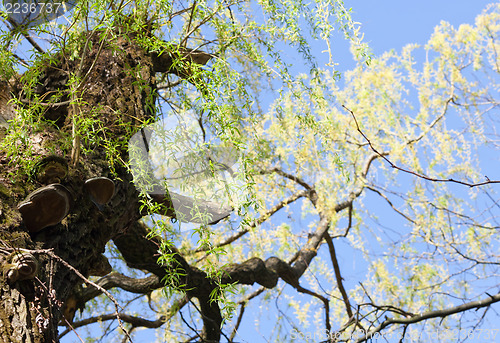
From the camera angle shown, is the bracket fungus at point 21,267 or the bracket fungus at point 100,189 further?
the bracket fungus at point 100,189

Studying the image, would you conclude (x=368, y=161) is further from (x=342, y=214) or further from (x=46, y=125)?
(x=46, y=125)

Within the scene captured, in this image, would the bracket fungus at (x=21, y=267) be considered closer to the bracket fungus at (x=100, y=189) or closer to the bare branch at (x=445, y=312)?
the bracket fungus at (x=100, y=189)

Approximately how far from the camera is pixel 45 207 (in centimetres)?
176

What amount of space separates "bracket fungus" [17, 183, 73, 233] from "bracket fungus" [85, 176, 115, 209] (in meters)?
0.14

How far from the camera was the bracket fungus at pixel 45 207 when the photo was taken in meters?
1.75

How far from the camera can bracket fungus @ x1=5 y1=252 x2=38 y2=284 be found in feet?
5.06

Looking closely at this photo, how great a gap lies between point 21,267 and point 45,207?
27 centimetres

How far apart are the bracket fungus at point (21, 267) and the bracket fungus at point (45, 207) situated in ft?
0.73

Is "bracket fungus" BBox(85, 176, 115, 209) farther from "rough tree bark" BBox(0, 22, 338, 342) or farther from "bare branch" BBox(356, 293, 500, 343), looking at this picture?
"bare branch" BBox(356, 293, 500, 343)

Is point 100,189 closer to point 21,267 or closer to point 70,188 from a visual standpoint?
point 70,188

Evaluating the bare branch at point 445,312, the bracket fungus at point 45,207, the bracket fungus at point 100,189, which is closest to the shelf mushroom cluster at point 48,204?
the bracket fungus at point 45,207

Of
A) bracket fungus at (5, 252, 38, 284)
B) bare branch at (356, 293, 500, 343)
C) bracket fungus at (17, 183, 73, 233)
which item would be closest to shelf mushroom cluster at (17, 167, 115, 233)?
bracket fungus at (17, 183, 73, 233)

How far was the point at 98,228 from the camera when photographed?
2057 millimetres

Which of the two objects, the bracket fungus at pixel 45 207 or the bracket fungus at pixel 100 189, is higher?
the bracket fungus at pixel 100 189
